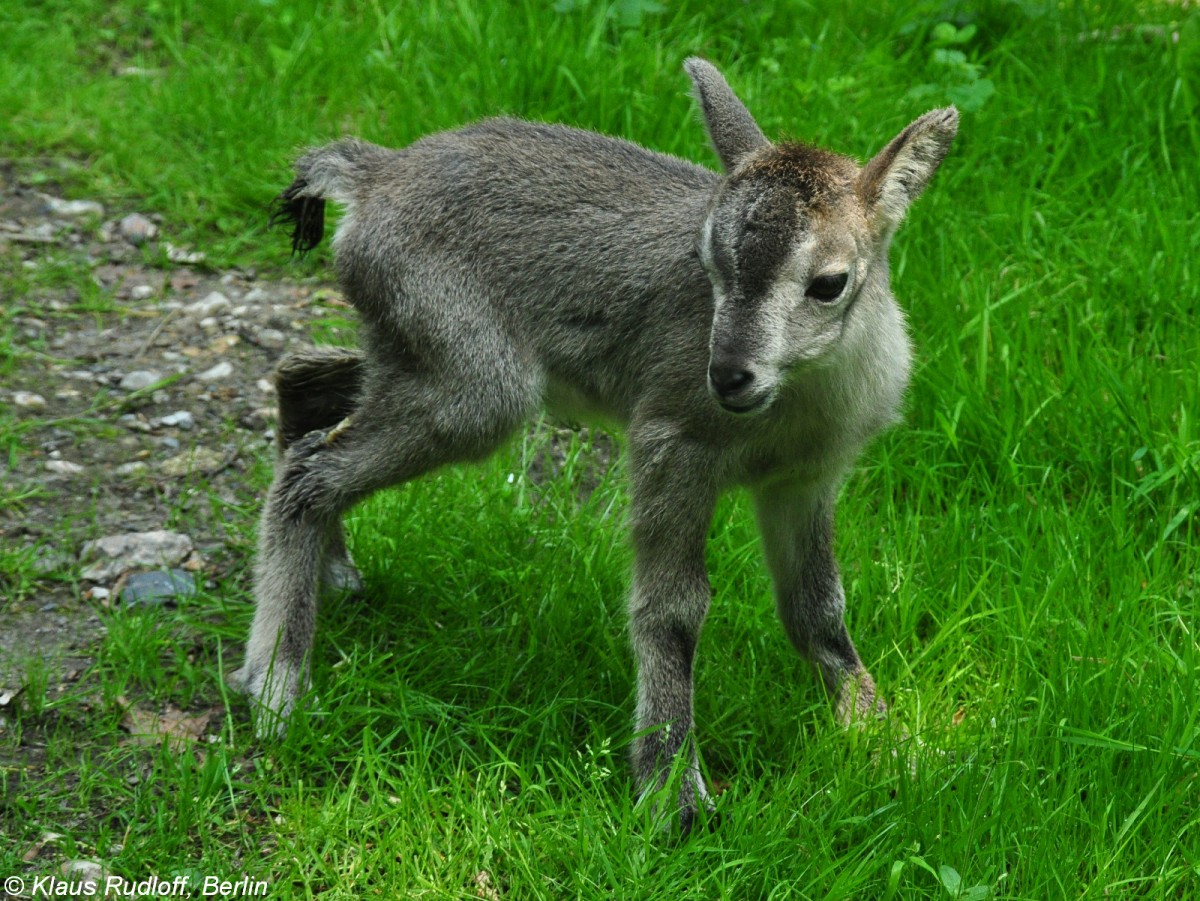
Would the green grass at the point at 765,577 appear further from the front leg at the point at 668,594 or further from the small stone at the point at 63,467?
the small stone at the point at 63,467

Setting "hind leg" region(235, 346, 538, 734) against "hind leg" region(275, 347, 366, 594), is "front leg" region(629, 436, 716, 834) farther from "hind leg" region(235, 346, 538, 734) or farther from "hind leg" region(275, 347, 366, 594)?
"hind leg" region(275, 347, 366, 594)

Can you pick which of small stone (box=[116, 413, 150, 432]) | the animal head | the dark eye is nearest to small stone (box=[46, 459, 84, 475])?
small stone (box=[116, 413, 150, 432])

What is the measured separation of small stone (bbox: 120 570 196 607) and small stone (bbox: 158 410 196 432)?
928mm

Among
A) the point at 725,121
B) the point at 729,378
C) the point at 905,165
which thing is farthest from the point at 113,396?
the point at 905,165

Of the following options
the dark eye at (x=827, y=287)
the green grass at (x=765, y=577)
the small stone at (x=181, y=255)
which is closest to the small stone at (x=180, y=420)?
the green grass at (x=765, y=577)

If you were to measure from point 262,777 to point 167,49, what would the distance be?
5.27 metres

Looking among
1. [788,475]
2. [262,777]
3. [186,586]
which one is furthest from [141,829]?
[788,475]

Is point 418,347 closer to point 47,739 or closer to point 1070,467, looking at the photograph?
point 47,739

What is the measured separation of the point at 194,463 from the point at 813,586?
2.64 metres

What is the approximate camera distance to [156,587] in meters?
5.20

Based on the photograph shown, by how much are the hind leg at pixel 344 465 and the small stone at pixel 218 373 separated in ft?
4.49

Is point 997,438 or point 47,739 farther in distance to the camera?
point 997,438

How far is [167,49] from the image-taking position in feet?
27.1

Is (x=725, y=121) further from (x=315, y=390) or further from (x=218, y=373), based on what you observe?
(x=218, y=373)
